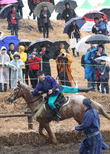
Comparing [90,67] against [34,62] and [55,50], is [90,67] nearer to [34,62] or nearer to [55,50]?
[55,50]

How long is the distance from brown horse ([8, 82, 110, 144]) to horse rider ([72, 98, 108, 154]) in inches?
65.4

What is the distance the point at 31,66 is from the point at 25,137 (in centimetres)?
390

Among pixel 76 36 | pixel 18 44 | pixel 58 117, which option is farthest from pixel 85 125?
pixel 76 36

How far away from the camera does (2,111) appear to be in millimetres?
10797

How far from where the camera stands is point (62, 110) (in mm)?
8219

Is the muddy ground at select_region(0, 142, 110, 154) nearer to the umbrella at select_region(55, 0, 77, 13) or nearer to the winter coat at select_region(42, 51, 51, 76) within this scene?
the winter coat at select_region(42, 51, 51, 76)

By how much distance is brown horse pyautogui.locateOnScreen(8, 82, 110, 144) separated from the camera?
8.13 metres

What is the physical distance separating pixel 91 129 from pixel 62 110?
1984 mm

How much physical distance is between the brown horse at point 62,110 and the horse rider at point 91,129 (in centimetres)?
166

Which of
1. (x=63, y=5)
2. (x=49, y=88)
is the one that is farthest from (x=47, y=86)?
(x=63, y=5)

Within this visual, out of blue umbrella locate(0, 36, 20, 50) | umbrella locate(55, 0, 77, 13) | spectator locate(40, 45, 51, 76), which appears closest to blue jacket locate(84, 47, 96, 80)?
spectator locate(40, 45, 51, 76)

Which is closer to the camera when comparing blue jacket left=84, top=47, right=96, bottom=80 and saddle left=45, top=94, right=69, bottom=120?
saddle left=45, top=94, right=69, bottom=120

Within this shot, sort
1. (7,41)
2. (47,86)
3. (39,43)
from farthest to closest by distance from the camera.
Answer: (7,41)
(39,43)
(47,86)

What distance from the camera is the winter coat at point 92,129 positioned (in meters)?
6.24
